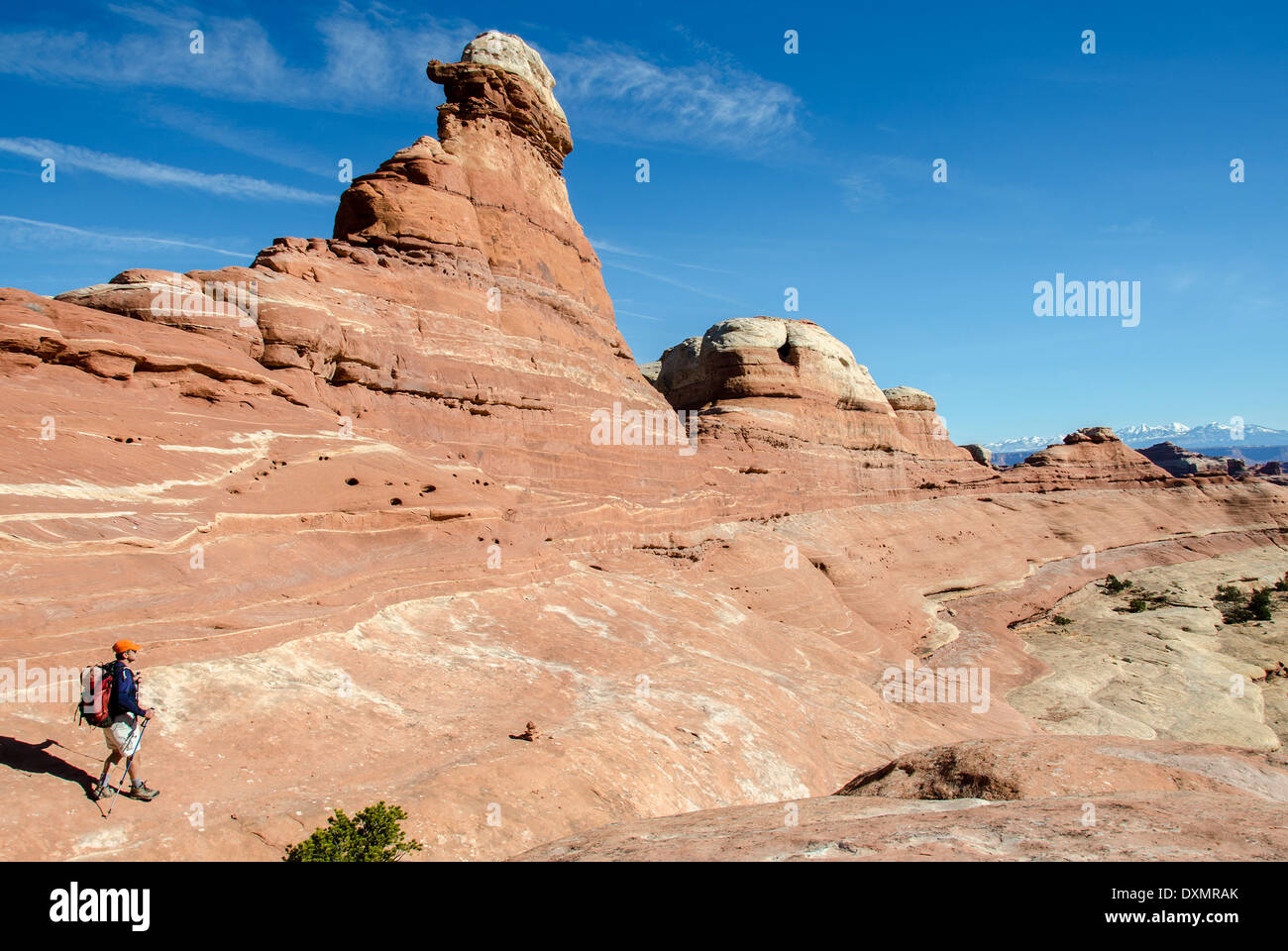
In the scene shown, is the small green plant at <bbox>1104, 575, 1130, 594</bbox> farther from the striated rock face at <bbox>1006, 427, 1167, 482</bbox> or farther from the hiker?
the hiker

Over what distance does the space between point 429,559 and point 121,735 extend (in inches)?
320

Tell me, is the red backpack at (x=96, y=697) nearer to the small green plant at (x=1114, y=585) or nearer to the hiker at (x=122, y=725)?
the hiker at (x=122, y=725)

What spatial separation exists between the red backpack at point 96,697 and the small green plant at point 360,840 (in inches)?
84.4

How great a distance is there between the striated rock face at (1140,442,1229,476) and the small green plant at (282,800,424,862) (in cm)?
7904

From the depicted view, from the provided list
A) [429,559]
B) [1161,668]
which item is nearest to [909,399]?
[1161,668]

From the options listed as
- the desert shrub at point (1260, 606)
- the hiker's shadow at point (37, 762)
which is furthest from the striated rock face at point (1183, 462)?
the hiker's shadow at point (37, 762)

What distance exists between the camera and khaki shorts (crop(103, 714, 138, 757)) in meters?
6.34

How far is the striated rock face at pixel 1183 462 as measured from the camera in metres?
74.2

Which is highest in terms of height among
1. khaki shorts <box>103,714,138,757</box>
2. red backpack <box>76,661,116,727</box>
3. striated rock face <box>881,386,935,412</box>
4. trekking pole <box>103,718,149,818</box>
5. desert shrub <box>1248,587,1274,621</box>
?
striated rock face <box>881,386,935,412</box>

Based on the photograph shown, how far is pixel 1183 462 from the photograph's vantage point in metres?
82.4

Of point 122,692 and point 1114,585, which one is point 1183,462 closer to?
point 1114,585

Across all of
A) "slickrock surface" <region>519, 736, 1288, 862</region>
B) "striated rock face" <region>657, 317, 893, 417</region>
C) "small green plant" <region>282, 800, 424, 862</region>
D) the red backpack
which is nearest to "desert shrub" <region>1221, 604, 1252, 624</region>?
"striated rock face" <region>657, 317, 893, 417</region>

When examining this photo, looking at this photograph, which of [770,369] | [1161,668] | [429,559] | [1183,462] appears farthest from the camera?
[1183,462]
